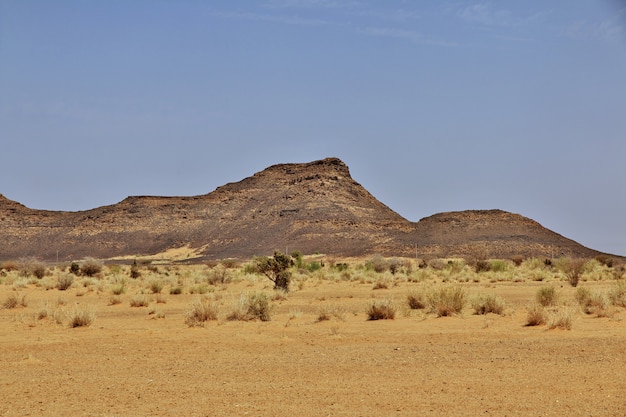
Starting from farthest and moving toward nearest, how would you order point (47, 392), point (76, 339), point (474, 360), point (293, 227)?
point (293, 227)
point (76, 339)
point (474, 360)
point (47, 392)

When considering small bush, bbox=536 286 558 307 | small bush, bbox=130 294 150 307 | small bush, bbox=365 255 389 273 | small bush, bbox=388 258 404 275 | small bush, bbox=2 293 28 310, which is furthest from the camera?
small bush, bbox=365 255 389 273

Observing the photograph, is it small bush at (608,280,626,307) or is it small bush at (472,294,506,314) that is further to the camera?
small bush at (608,280,626,307)

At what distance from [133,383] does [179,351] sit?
360 cm

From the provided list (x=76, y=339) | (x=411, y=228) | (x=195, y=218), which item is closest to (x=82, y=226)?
(x=195, y=218)

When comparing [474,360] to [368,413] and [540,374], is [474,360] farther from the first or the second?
[368,413]

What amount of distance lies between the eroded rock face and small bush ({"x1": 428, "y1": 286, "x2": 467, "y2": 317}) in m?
68.7

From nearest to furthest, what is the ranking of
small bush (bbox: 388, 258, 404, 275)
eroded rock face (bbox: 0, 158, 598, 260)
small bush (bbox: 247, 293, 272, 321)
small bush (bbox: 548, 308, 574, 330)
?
small bush (bbox: 548, 308, 574, 330), small bush (bbox: 247, 293, 272, 321), small bush (bbox: 388, 258, 404, 275), eroded rock face (bbox: 0, 158, 598, 260)

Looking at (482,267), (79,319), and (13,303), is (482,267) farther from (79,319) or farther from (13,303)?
(79,319)

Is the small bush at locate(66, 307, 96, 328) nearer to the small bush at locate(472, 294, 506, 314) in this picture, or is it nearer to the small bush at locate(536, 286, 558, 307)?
the small bush at locate(472, 294, 506, 314)

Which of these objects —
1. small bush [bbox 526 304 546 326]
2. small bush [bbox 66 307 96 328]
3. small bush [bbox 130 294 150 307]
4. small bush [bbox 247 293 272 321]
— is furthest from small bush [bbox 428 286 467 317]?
small bush [bbox 130 294 150 307]

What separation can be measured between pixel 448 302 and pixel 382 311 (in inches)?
80.0

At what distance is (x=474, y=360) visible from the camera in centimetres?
1386

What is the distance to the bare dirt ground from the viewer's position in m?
10.2

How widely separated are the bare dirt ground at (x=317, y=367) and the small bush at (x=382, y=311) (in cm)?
45
